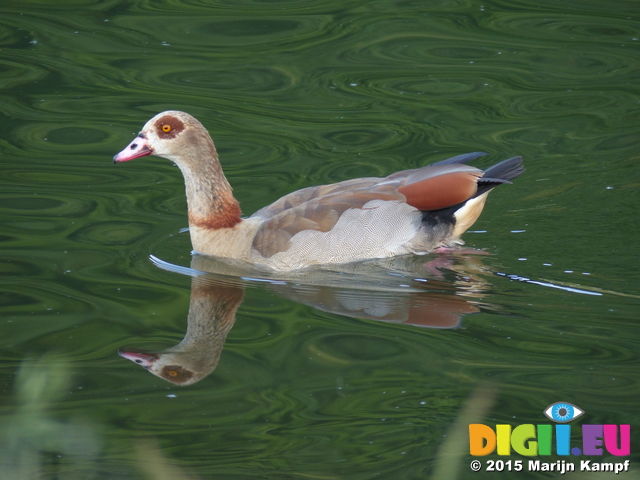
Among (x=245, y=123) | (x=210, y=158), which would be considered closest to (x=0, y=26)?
(x=245, y=123)

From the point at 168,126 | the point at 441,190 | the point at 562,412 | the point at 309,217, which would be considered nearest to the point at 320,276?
the point at 309,217

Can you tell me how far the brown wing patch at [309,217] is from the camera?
7273 millimetres

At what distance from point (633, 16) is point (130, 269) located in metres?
8.86

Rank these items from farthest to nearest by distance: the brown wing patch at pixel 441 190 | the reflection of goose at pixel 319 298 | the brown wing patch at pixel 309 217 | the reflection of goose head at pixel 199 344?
1. the brown wing patch at pixel 441 190
2. the brown wing patch at pixel 309 217
3. the reflection of goose at pixel 319 298
4. the reflection of goose head at pixel 199 344

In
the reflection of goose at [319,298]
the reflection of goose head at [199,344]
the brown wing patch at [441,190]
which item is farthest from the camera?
the brown wing patch at [441,190]

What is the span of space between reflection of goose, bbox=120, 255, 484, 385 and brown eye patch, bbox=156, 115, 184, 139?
3.41ft

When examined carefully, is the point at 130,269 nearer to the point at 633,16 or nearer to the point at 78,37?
the point at 78,37

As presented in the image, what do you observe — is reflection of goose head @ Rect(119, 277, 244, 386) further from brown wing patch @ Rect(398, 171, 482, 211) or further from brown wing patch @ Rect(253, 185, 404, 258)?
brown wing patch @ Rect(398, 171, 482, 211)

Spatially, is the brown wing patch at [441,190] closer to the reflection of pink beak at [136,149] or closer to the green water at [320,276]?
the green water at [320,276]

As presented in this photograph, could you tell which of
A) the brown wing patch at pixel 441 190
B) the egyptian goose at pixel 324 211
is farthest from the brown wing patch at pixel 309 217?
the brown wing patch at pixel 441 190

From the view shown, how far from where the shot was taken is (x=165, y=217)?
8.38 metres

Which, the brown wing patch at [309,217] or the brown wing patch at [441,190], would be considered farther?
the brown wing patch at [441,190]

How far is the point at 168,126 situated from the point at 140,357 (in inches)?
98.0

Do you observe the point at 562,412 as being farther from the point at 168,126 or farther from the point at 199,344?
the point at 168,126
